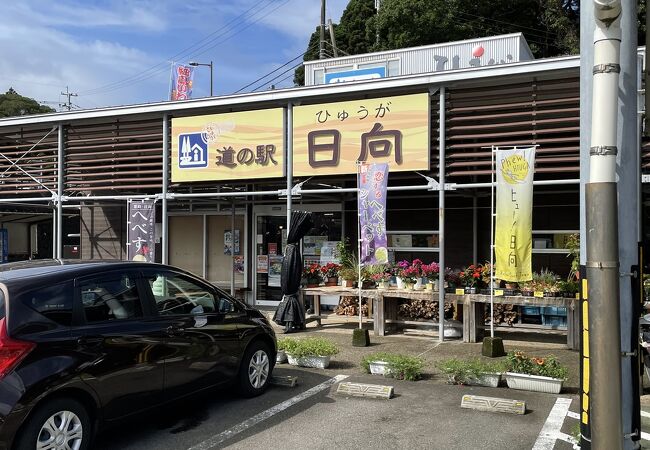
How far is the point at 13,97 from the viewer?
53438 millimetres

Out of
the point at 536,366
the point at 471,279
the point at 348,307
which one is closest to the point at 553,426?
the point at 536,366

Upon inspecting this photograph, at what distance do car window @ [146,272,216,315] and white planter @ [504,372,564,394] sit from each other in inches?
138

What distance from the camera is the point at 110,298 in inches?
197

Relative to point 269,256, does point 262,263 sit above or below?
below

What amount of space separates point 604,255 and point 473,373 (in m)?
4.42

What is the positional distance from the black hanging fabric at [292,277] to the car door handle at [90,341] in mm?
5766

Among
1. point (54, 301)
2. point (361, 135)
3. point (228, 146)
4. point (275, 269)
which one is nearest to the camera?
point (54, 301)

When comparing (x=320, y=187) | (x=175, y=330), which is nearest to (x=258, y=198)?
(x=320, y=187)

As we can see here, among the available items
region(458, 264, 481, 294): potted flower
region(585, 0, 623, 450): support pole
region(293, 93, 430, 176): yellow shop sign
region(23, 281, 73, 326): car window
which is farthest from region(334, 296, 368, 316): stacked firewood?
region(585, 0, 623, 450): support pole

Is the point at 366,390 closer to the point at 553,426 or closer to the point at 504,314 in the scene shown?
the point at 553,426

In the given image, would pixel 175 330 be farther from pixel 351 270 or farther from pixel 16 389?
pixel 351 270

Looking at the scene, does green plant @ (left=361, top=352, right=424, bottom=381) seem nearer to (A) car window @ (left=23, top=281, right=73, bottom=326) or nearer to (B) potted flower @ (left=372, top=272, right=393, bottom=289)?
(B) potted flower @ (left=372, top=272, right=393, bottom=289)

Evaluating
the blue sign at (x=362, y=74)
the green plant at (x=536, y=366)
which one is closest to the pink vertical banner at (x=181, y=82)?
the blue sign at (x=362, y=74)

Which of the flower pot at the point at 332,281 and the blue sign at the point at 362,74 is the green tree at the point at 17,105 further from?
the flower pot at the point at 332,281
